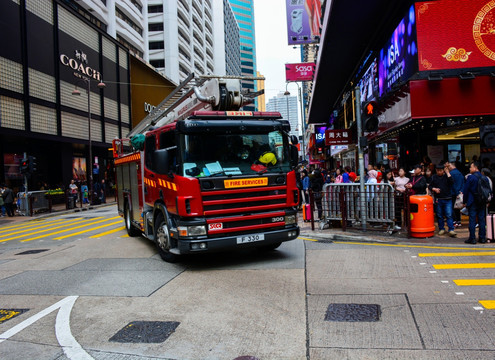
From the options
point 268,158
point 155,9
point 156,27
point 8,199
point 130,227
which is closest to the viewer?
point 268,158

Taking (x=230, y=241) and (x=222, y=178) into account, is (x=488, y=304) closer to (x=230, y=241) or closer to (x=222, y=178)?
(x=230, y=241)

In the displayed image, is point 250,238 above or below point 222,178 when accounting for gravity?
below

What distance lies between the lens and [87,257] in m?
8.94

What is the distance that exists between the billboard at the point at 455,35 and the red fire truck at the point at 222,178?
23.6 feet

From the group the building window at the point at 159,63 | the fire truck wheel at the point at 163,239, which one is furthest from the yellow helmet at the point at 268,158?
Answer: the building window at the point at 159,63

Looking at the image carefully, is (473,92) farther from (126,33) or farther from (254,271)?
(126,33)

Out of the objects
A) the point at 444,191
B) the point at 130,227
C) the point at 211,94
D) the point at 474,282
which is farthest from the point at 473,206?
the point at 130,227

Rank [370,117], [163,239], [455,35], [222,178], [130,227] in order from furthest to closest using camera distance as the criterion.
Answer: [455,35]
[130,227]
[370,117]
[163,239]
[222,178]

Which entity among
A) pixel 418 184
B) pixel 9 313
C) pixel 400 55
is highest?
pixel 400 55

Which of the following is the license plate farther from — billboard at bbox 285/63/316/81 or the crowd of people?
billboard at bbox 285/63/316/81

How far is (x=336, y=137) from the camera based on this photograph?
1827 centimetres

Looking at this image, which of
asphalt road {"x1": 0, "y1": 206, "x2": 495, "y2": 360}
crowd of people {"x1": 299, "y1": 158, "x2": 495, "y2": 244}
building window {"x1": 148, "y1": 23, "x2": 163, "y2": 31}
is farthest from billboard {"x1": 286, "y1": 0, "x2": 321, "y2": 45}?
building window {"x1": 148, "y1": 23, "x2": 163, "y2": 31}

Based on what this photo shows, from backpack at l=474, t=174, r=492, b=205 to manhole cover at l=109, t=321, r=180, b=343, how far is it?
7.12 metres

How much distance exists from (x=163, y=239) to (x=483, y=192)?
23.0ft
